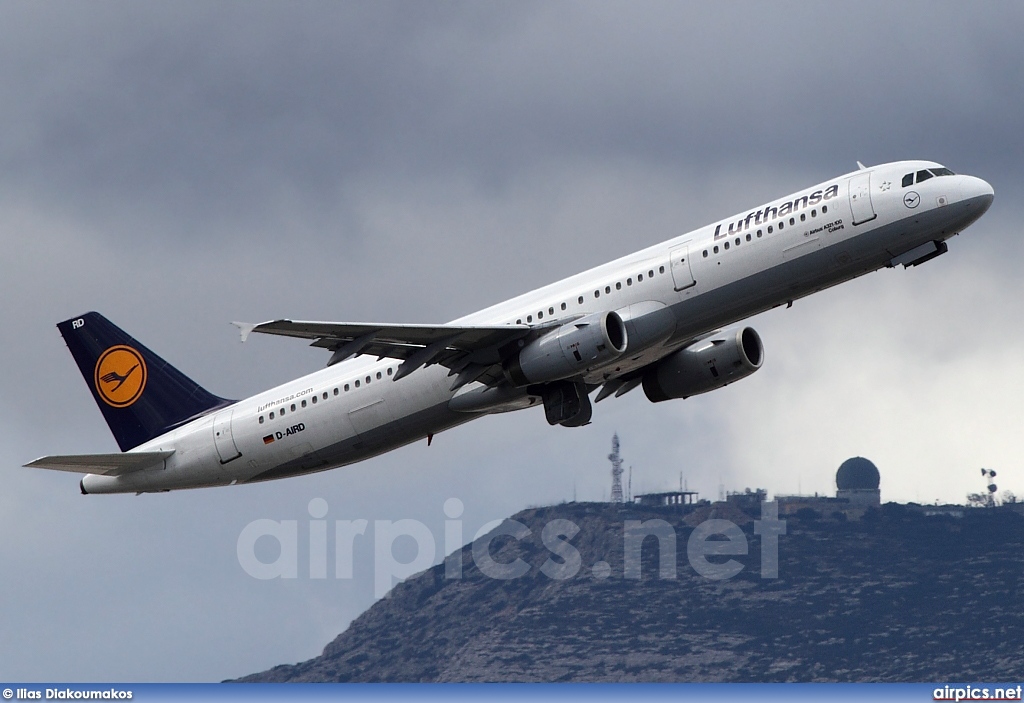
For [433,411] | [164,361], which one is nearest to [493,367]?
[433,411]

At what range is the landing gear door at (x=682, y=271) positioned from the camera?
46.6 metres

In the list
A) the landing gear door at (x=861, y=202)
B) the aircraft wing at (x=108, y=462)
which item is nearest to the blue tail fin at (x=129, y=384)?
the aircraft wing at (x=108, y=462)

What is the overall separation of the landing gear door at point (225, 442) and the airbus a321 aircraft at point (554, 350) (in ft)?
0.18

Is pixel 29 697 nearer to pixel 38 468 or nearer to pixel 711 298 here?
pixel 38 468

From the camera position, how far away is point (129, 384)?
5912 centimetres

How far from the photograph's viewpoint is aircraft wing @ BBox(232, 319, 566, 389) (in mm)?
45500

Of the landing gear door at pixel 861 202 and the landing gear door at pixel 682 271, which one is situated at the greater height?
the landing gear door at pixel 861 202

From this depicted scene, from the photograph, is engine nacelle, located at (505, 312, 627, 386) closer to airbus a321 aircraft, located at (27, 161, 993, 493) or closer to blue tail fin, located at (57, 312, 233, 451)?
airbus a321 aircraft, located at (27, 161, 993, 493)

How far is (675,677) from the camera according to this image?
199125 mm

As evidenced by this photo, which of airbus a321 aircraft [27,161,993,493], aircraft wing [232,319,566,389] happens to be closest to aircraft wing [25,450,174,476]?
airbus a321 aircraft [27,161,993,493]

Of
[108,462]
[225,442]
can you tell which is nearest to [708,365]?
[225,442]

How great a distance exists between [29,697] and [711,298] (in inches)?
3505

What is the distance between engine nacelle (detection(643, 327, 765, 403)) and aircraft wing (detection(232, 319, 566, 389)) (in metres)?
7.02

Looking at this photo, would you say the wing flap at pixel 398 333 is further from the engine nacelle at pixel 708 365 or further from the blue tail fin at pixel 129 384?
the blue tail fin at pixel 129 384
